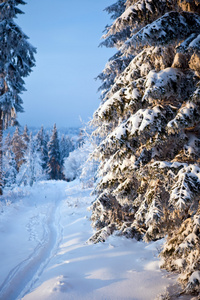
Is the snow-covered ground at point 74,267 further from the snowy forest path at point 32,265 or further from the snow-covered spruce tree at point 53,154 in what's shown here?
the snow-covered spruce tree at point 53,154

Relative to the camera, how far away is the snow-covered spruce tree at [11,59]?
12536mm

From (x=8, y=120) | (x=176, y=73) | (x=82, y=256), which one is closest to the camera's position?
(x=176, y=73)

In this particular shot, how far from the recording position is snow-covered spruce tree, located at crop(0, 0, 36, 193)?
41.1 feet

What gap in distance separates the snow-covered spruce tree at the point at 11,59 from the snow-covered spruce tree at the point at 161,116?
408 inches

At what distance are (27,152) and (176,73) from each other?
32.9 metres

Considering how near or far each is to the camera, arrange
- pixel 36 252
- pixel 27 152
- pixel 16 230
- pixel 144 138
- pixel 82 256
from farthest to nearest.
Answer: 1. pixel 27 152
2. pixel 16 230
3. pixel 36 252
4. pixel 82 256
5. pixel 144 138

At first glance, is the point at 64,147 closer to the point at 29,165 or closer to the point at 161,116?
the point at 29,165

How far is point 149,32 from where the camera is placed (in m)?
4.23

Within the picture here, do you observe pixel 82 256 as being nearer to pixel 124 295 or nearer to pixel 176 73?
pixel 124 295

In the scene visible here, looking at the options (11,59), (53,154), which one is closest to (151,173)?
(11,59)

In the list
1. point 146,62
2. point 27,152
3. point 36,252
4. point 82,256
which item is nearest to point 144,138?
point 146,62

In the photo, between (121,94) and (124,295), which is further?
(121,94)

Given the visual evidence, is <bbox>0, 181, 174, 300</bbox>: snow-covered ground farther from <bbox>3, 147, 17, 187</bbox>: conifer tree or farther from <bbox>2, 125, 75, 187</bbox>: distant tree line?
<bbox>2, 125, 75, 187</bbox>: distant tree line

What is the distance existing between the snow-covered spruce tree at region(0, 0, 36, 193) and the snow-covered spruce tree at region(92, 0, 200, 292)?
1037 cm
